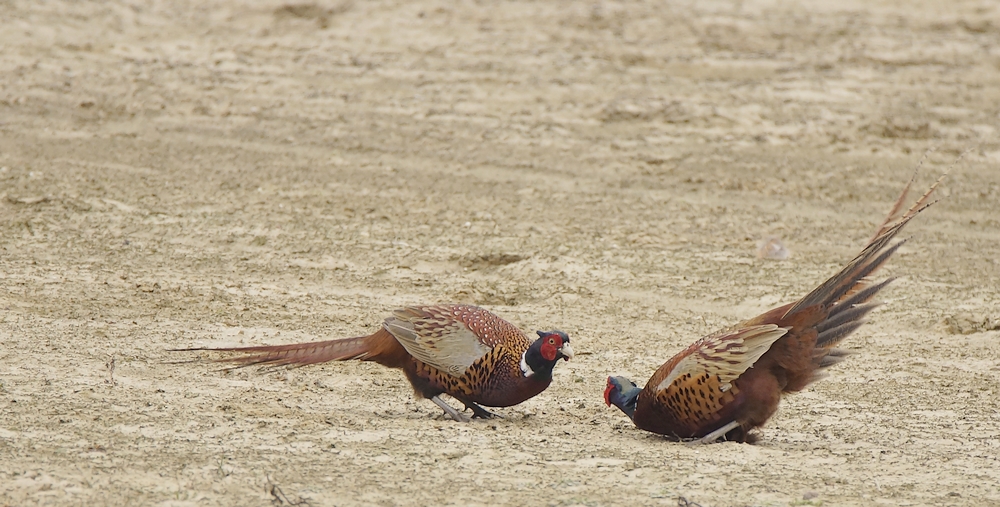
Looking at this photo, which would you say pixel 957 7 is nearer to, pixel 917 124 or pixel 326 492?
pixel 917 124

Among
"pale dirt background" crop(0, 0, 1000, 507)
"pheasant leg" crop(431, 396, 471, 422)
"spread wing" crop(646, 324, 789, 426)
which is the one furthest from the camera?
"pheasant leg" crop(431, 396, 471, 422)

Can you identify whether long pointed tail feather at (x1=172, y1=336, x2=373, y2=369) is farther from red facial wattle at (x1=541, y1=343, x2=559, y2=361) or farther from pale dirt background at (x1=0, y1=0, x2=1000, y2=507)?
red facial wattle at (x1=541, y1=343, x2=559, y2=361)

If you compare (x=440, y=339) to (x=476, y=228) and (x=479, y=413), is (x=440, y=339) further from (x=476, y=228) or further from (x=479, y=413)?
(x=476, y=228)

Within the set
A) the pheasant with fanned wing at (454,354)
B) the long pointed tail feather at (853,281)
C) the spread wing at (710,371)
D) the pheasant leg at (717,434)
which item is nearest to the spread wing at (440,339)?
the pheasant with fanned wing at (454,354)

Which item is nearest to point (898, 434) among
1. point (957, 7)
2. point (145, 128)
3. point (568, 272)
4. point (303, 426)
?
point (303, 426)

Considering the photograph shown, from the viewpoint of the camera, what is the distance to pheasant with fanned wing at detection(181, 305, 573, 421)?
4969mm

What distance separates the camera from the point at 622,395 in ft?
16.9

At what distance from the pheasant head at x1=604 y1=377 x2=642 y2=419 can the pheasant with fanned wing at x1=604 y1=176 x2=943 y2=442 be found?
0.19 metres

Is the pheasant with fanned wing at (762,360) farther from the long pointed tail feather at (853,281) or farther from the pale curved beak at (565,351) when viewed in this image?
the pale curved beak at (565,351)

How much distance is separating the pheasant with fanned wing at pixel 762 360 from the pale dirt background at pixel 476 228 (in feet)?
0.54

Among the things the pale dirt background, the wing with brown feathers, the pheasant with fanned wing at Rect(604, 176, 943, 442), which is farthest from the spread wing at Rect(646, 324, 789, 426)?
the wing with brown feathers

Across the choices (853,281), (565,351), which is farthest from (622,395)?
(853,281)

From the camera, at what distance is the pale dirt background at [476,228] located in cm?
430

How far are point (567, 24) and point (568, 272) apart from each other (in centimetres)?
481
